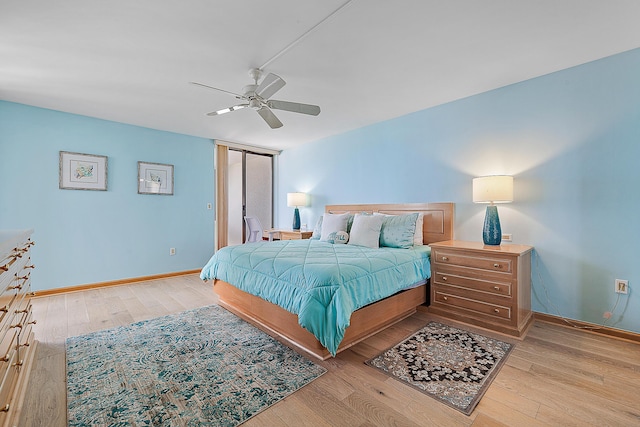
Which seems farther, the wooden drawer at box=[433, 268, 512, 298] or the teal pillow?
the teal pillow

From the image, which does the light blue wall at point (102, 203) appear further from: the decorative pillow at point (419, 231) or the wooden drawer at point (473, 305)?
the wooden drawer at point (473, 305)

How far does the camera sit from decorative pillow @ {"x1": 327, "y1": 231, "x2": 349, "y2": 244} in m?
3.53

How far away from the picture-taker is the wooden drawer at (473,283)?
8.11 ft

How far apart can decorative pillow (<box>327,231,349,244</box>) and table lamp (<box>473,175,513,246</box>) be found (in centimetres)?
152

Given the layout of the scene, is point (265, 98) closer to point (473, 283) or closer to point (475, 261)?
point (475, 261)

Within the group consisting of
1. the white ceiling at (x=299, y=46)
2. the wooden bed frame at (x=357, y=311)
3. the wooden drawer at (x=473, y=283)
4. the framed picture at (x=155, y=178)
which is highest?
the white ceiling at (x=299, y=46)

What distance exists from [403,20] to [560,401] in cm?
257

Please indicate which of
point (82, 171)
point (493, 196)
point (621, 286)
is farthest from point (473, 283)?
point (82, 171)

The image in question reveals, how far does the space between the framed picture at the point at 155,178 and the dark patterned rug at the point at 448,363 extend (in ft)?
13.5

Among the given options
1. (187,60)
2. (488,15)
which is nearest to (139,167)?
(187,60)

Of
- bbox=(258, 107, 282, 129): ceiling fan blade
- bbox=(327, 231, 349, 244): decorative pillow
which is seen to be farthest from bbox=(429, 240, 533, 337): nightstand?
bbox=(258, 107, 282, 129): ceiling fan blade

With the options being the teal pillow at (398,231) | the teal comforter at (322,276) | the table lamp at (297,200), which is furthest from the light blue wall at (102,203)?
the teal pillow at (398,231)

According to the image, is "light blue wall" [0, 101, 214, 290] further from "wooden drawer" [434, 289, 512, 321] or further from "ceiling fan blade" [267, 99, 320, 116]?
"wooden drawer" [434, 289, 512, 321]

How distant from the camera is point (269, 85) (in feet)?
7.79
